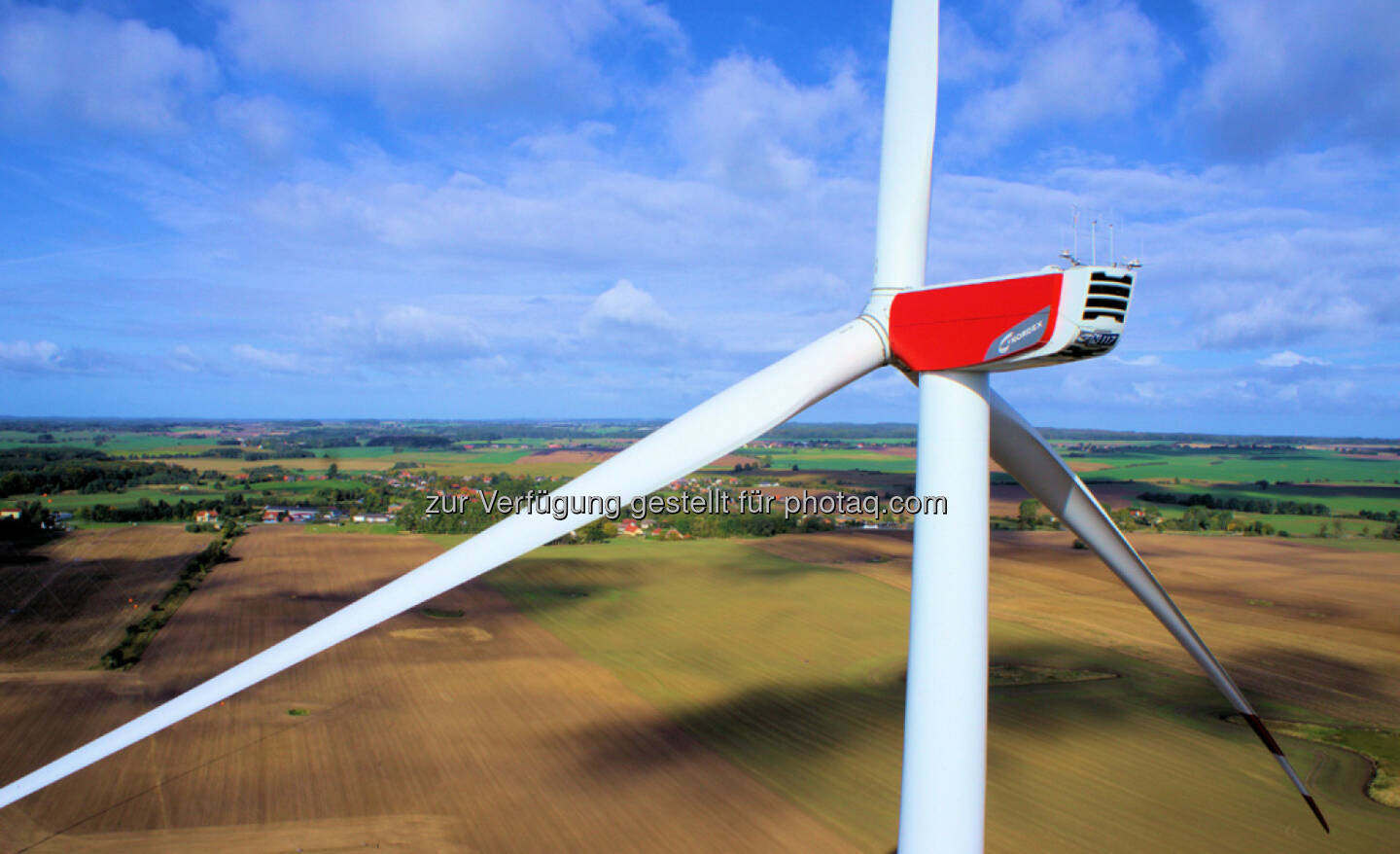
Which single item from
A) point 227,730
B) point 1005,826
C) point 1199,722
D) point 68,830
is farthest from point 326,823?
point 1199,722

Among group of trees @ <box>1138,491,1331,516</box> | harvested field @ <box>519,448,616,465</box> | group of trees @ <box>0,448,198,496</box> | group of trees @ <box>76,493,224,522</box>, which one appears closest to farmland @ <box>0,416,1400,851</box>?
group of trees @ <box>76,493,224,522</box>

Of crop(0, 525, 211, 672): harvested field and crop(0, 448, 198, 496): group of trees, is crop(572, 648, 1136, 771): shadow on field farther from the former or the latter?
crop(0, 448, 198, 496): group of trees

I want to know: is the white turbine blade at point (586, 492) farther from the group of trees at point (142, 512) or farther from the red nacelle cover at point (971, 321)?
the group of trees at point (142, 512)

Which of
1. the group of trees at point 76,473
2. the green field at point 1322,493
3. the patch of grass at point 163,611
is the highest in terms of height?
the green field at point 1322,493

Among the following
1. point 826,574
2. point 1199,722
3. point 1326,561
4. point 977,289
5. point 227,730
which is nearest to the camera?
point 977,289

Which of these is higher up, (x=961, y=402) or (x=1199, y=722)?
(x=961, y=402)

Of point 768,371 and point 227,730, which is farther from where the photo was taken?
point 227,730

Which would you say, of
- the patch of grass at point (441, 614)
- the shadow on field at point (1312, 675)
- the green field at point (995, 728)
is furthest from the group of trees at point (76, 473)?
the shadow on field at point (1312, 675)

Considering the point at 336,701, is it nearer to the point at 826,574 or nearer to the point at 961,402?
the point at 961,402
